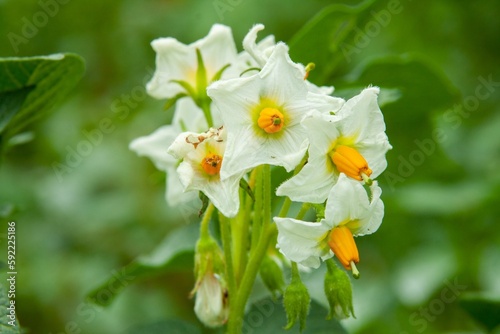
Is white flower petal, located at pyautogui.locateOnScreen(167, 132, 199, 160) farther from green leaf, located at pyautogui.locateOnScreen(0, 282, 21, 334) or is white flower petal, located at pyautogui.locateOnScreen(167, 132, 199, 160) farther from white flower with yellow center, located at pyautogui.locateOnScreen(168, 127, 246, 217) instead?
green leaf, located at pyautogui.locateOnScreen(0, 282, 21, 334)

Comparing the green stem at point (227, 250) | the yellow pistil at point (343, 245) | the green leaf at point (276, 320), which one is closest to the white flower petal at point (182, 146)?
the green stem at point (227, 250)

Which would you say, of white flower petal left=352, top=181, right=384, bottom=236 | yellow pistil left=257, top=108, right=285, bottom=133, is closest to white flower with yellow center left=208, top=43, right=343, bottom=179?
yellow pistil left=257, top=108, right=285, bottom=133

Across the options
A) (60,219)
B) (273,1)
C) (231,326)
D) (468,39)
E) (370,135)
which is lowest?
(468,39)

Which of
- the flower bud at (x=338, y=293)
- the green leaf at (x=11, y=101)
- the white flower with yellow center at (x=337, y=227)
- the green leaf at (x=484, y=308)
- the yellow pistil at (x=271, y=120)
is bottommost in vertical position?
the green leaf at (x=484, y=308)

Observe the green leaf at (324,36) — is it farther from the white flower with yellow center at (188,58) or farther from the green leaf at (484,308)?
the green leaf at (484,308)

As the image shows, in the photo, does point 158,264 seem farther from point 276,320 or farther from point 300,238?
point 300,238

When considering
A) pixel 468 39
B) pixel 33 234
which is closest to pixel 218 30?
pixel 33 234

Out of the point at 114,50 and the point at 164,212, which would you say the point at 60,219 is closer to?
the point at 164,212
